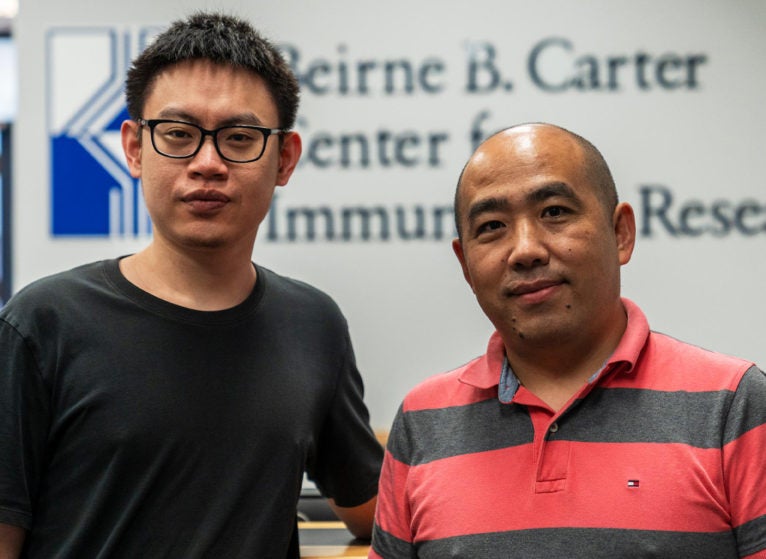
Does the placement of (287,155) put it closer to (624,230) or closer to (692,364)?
(624,230)

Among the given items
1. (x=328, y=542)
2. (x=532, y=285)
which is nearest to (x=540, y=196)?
(x=532, y=285)

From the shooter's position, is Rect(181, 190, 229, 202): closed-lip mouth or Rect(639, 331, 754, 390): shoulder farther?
Rect(181, 190, 229, 202): closed-lip mouth

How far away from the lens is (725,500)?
1.20m

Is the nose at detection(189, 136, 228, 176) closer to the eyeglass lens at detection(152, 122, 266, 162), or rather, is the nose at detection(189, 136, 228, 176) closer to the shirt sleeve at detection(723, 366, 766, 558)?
the eyeglass lens at detection(152, 122, 266, 162)

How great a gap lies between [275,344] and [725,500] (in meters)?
0.82

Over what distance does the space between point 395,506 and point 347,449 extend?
387 millimetres

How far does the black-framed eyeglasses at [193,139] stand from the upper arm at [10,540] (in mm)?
666

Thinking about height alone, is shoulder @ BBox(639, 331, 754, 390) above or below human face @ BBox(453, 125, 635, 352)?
below

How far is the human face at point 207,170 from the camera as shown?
158cm

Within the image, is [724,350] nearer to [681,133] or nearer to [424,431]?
[681,133]

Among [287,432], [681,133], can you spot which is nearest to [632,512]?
[287,432]

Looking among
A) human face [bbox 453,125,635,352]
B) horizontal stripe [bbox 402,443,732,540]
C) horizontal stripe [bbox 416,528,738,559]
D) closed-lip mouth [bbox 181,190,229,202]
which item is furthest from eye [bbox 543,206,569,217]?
closed-lip mouth [bbox 181,190,229,202]

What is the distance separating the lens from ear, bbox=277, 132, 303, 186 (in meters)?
1.72

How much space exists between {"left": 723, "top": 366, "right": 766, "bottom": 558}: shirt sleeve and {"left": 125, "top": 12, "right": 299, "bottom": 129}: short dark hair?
3.10ft
